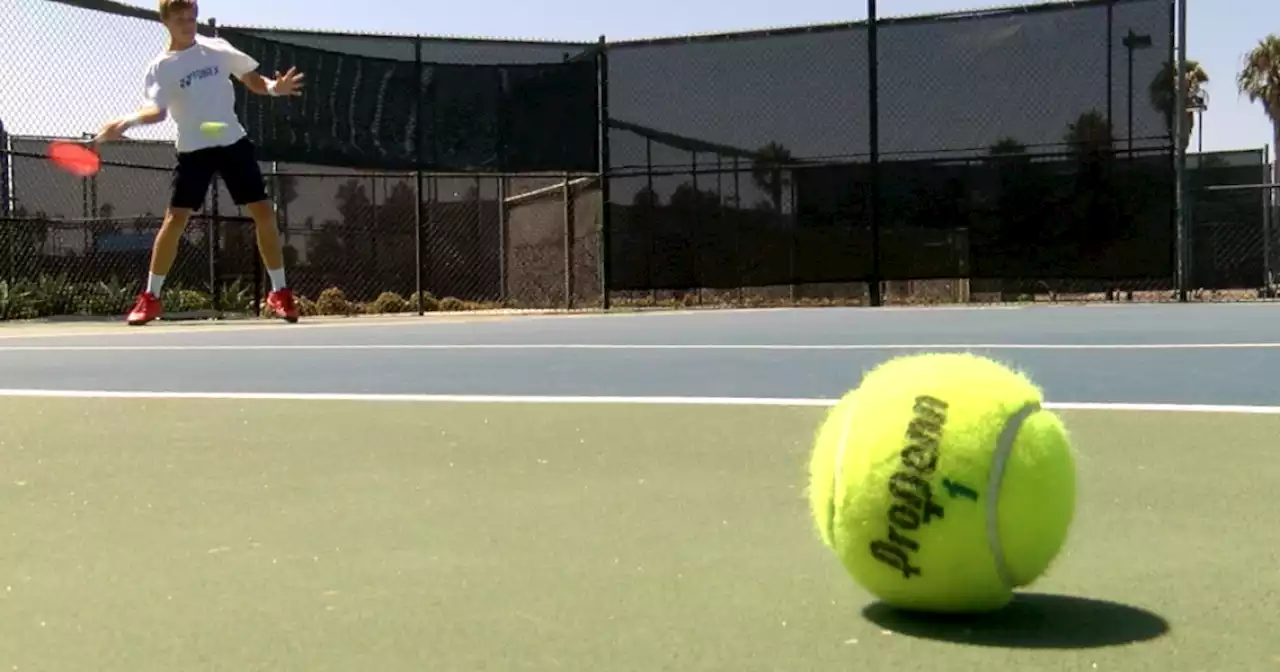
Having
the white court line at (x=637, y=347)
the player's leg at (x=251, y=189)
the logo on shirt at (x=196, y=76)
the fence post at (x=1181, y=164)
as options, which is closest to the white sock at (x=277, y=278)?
the player's leg at (x=251, y=189)

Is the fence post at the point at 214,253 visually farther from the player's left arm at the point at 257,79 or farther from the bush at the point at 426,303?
the player's left arm at the point at 257,79

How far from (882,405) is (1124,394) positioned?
285 cm

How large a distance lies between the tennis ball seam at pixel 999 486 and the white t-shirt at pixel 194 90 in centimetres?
707

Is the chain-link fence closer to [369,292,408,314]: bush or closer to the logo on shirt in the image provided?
[369,292,408,314]: bush

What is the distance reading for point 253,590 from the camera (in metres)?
2.00

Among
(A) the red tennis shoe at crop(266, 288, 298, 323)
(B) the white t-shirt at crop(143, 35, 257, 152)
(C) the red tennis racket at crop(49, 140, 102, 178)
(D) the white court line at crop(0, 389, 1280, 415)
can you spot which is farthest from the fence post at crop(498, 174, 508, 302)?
(D) the white court line at crop(0, 389, 1280, 415)

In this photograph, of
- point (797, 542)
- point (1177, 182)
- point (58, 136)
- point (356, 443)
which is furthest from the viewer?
point (1177, 182)

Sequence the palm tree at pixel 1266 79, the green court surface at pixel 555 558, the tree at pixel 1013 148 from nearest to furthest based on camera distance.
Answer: the green court surface at pixel 555 558, the tree at pixel 1013 148, the palm tree at pixel 1266 79

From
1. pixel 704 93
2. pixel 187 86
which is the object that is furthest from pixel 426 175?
pixel 187 86

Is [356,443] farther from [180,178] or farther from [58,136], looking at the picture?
[58,136]

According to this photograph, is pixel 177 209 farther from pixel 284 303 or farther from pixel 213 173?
pixel 284 303

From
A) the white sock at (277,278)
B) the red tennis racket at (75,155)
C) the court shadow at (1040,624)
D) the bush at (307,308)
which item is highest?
the red tennis racket at (75,155)

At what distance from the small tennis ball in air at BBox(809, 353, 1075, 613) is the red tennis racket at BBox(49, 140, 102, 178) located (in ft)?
33.2

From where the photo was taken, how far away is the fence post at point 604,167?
1581cm
